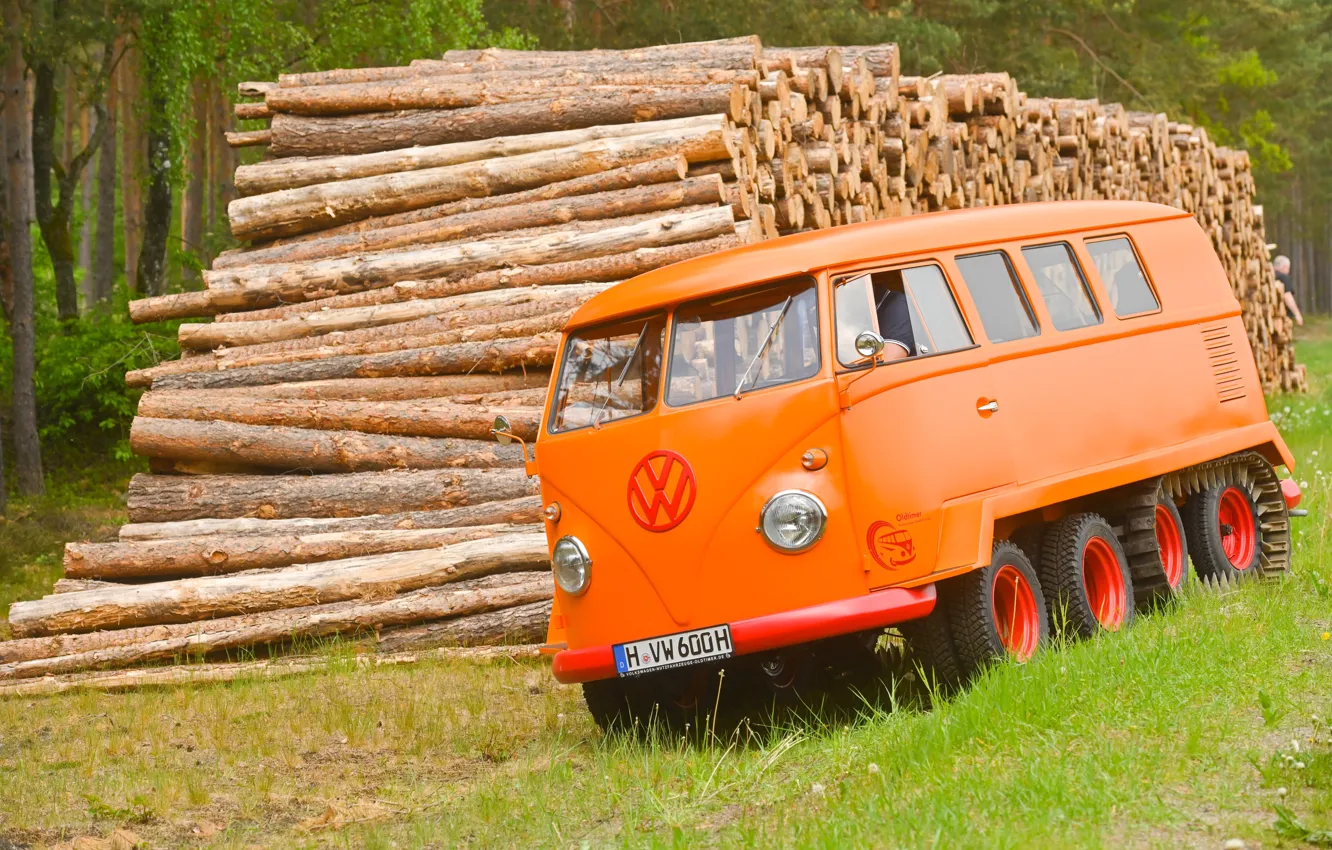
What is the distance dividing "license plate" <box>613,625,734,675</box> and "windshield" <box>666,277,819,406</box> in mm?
1082

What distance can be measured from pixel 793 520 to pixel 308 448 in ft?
18.5

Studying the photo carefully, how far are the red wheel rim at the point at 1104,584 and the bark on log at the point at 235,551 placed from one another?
12.9 ft

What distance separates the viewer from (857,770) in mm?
5980

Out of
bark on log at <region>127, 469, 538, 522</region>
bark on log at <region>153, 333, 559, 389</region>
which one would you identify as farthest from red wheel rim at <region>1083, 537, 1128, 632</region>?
bark on log at <region>153, 333, 559, 389</region>

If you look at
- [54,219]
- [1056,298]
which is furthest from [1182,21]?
[1056,298]

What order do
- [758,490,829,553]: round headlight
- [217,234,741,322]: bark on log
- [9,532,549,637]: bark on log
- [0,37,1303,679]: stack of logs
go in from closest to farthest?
[758,490,829,553]: round headlight → [9,532,549,637]: bark on log → [0,37,1303,679]: stack of logs → [217,234,741,322]: bark on log

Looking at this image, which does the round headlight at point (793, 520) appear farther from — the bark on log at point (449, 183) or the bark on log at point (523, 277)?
the bark on log at point (449, 183)

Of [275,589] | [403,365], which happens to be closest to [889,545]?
[275,589]

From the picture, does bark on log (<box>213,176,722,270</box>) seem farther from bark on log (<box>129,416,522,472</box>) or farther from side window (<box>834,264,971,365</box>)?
side window (<box>834,264,971,365</box>)

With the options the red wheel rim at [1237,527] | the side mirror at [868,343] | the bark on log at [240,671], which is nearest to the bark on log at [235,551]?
the bark on log at [240,671]

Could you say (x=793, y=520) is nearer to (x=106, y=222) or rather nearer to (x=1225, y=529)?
(x=1225, y=529)

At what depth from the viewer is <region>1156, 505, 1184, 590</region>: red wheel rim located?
879 centimetres

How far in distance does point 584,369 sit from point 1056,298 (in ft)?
8.40

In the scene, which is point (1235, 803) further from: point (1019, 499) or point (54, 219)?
point (54, 219)
